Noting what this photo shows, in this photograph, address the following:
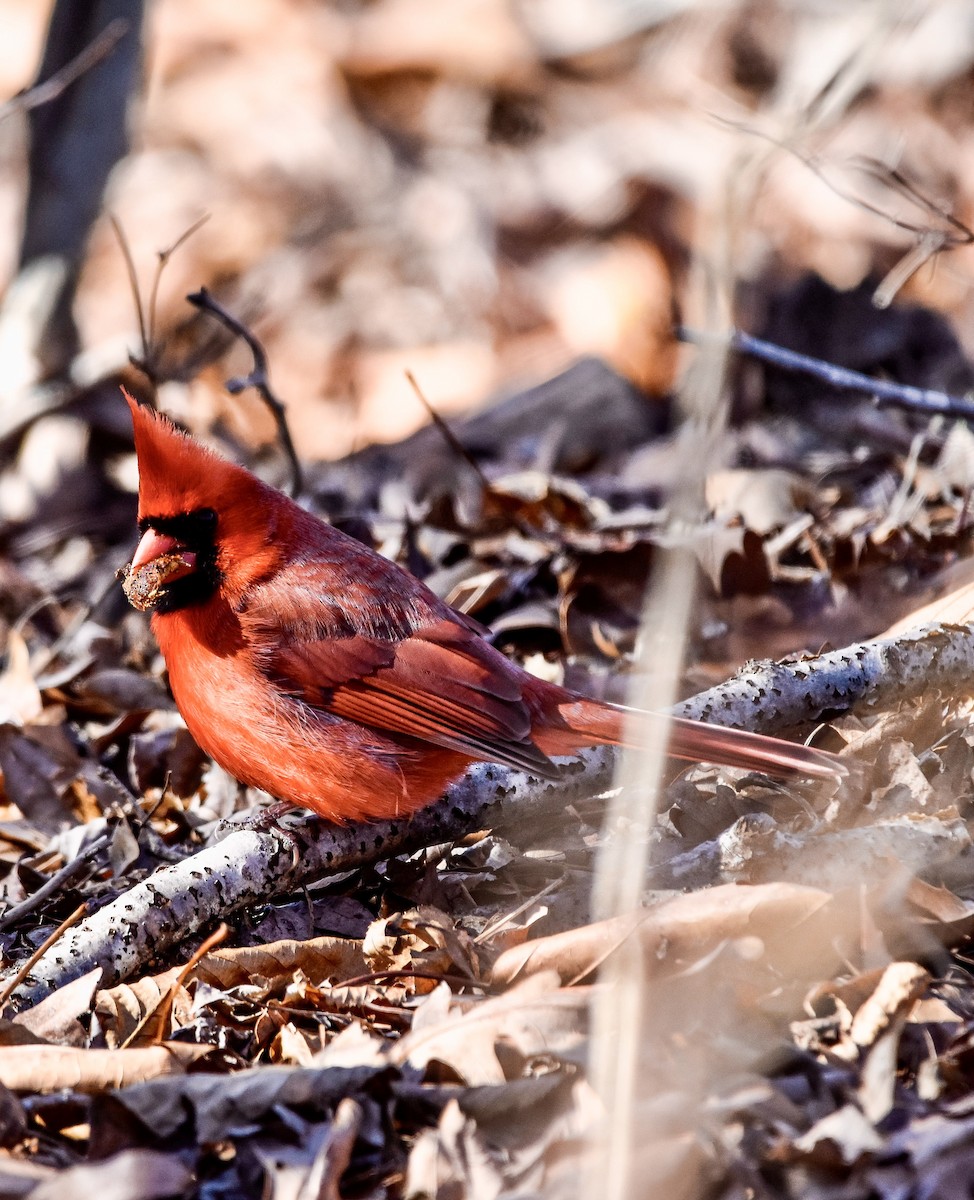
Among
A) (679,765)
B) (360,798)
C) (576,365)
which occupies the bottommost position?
(576,365)

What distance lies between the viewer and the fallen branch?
304cm

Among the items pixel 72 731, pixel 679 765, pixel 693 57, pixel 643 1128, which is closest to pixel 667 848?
pixel 679 765

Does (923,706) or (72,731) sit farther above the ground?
(72,731)

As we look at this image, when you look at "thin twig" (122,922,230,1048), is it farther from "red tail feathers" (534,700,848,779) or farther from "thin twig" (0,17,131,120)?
"thin twig" (0,17,131,120)

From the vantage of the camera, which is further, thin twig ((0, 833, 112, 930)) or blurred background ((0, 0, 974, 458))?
blurred background ((0, 0, 974, 458))

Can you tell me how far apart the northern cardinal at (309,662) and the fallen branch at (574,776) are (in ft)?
0.23

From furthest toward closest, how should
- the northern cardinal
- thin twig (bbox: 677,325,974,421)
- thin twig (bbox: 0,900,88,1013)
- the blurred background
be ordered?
the blurred background, thin twig (bbox: 677,325,974,421), the northern cardinal, thin twig (bbox: 0,900,88,1013)

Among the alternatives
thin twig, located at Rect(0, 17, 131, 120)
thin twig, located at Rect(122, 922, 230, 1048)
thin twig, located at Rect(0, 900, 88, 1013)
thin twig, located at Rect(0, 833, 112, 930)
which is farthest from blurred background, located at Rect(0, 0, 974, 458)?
thin twig, located at Rect(122, 922, 230, 1048)

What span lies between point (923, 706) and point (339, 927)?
1529mm

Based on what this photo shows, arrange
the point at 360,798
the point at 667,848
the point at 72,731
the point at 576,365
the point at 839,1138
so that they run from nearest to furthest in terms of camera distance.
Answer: the point at 839,1138 < the point at 667,848 < the point at 360,798 < the point at 72,731 < the point at 576,365

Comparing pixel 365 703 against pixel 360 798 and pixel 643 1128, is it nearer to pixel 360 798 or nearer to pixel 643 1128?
pixel 360 798

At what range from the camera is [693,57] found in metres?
8.37

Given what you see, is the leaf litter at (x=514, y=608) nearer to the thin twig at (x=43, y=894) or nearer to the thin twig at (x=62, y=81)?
the thin twig at (x=43, y=894)

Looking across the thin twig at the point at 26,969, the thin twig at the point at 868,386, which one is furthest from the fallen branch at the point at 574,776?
the thin twig at the point at 868,386
